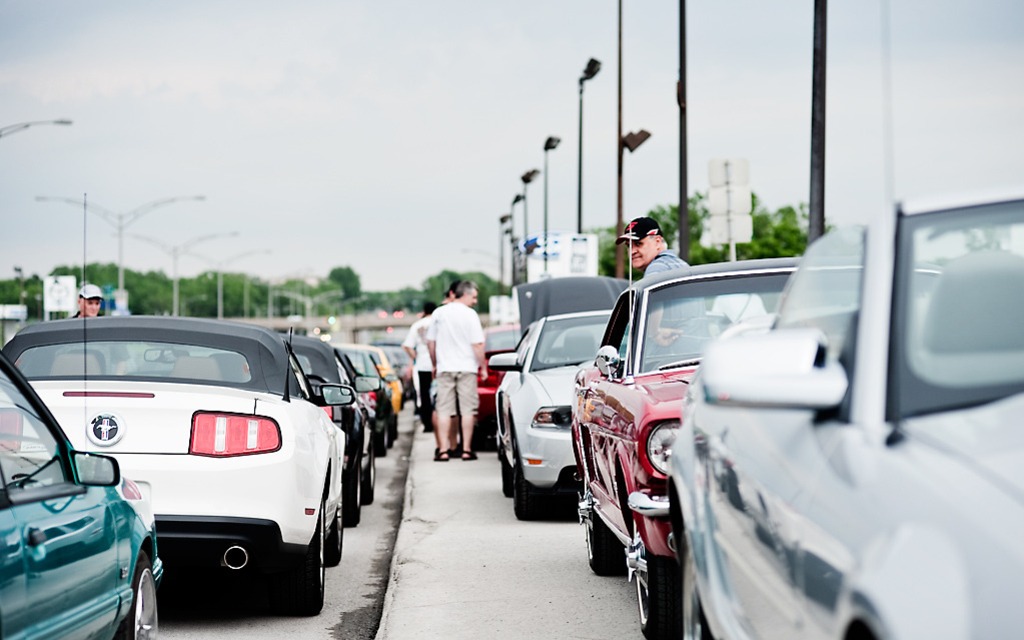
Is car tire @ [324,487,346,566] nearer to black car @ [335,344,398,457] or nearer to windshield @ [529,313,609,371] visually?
windshield @ [529,313,609,371]

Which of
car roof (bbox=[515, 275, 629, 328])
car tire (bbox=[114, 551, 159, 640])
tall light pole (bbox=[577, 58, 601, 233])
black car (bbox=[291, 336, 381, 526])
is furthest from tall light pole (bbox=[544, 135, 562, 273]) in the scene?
car tire (bbox=[114, 551, 159, 640])

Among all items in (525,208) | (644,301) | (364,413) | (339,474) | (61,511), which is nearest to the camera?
(61,511)

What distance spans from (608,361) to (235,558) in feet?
6.91

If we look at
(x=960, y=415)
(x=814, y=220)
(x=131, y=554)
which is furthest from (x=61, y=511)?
(x=814, y=220)

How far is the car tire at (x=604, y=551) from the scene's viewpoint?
9.22m

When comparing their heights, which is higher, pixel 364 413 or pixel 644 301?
pixel 644 301

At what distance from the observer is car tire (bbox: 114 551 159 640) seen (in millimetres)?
5578

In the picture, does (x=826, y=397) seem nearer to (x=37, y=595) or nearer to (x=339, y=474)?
(x=37, y=595)

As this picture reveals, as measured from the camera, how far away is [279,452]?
7539 mm

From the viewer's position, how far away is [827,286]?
4.36 m

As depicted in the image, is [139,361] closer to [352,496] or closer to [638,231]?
[638,231]

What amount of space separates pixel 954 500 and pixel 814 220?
1549 cm

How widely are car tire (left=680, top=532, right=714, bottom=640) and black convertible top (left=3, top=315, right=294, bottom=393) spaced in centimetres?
326

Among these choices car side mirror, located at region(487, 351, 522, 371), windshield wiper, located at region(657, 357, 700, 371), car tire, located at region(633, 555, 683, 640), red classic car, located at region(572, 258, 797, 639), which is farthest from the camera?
car side mirror, located at region(487, 351, 522, 371)
